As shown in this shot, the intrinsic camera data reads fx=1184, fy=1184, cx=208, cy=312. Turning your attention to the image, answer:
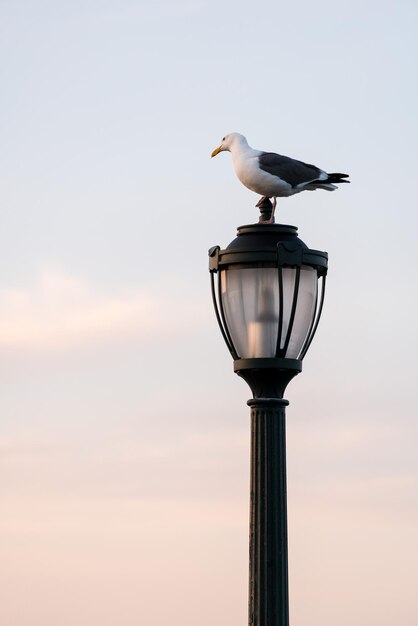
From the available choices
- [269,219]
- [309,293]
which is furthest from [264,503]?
[269,219]

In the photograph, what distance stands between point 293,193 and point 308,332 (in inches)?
76.4

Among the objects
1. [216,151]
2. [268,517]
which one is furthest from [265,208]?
[268,517]

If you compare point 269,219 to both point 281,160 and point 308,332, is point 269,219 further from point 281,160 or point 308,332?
point 308,332

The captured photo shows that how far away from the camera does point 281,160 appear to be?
31.2ft

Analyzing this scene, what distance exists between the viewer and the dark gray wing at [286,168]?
941 cm

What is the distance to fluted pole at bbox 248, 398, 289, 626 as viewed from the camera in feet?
24.2

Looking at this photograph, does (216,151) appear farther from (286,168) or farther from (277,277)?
(277,277)

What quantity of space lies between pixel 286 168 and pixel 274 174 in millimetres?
114

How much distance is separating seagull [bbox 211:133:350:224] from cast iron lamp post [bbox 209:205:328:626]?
1.09m

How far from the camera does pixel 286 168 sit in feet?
31.0

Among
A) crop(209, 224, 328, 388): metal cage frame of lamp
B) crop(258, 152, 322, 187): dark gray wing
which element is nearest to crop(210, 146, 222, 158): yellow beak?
crop(258, 152, 322, 187): dark gray wing

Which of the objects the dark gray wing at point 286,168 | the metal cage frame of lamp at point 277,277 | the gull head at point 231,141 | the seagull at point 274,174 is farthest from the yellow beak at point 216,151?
the metal cage frame of lamp at point 277,277

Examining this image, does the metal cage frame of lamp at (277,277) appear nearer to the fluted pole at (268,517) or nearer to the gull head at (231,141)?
the fluted pole at (268,517)

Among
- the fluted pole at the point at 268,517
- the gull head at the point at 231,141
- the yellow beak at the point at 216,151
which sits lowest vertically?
the fluted pole at the point at 268,517
